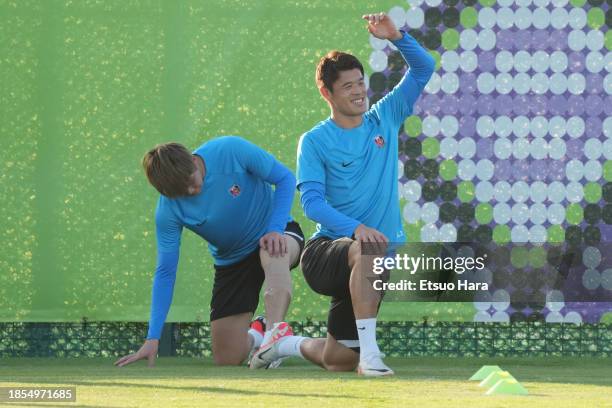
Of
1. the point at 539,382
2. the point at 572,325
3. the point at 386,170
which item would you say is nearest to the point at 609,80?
the point at 572,325

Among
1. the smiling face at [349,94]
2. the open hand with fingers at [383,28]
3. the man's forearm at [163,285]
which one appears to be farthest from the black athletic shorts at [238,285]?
the open hand with fingers at [383,28]

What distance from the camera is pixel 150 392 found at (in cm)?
385

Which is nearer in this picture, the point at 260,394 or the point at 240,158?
the point at 260,394

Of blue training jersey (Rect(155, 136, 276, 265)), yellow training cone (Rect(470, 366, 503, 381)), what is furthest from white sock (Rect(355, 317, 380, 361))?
blue training jersey (Rect(155, 136, 276, 265))

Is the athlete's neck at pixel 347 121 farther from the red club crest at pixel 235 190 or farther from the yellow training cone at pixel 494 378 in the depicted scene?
the yellow training cone at pixel 494 378

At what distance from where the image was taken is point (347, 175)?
188 inches

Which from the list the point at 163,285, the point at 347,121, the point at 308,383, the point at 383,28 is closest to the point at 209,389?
the point at 308,383

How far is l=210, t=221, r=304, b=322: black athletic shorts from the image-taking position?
5.56m

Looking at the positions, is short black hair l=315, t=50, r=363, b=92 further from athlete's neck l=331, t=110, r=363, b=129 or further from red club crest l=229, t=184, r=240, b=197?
red club crest l=229, t=184, r=240, b=197

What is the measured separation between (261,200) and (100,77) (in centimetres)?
100

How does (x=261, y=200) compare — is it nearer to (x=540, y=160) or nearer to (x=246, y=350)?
(x=246, y=350)

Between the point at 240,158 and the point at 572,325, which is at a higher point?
the point at 240,158

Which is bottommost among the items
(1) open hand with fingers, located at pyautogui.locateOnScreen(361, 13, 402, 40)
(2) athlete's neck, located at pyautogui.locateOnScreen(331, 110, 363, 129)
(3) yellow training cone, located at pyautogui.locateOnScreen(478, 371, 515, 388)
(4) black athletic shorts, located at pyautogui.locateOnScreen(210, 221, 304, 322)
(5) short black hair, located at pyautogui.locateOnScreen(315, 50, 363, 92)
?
(3) yellow training cone, located at pyautogui.locateOnScreen(478, 371, 515, 388)

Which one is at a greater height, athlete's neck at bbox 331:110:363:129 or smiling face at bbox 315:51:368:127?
smiling face at bbox 315:51:368:127
